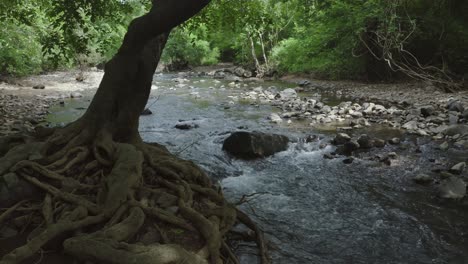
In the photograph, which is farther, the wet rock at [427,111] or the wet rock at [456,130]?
the wet rock at [427,111]

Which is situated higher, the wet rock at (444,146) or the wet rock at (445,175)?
the wet rock at (444,146)

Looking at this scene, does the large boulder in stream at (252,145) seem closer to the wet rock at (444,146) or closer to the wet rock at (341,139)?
the wet rock at (341,139)

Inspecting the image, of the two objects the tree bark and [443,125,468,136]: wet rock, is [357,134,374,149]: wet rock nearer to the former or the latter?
[443,125,468,136]: wet rock

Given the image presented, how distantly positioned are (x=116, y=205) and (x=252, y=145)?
5.67 meters

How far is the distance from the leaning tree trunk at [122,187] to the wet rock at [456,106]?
37.0 ft

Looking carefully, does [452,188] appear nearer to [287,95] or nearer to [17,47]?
[287,95]

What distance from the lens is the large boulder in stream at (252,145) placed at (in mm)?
9602

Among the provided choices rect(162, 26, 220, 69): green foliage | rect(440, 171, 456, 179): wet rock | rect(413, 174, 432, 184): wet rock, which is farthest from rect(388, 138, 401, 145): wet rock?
rect(162, 26, 220, 69): green foliage

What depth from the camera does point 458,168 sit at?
8.05 meters

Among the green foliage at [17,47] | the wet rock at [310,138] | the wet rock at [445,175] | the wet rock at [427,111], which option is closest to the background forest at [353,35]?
the green foliage at [17,47]

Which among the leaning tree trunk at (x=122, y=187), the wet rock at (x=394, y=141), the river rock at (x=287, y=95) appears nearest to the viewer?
the leaning tree trunk at (x=122, y=187)

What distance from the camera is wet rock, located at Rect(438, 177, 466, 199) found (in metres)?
6.87

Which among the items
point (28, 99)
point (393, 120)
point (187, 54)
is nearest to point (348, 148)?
point (393, 120)

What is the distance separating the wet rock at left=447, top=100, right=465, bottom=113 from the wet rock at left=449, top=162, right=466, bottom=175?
5.71m
